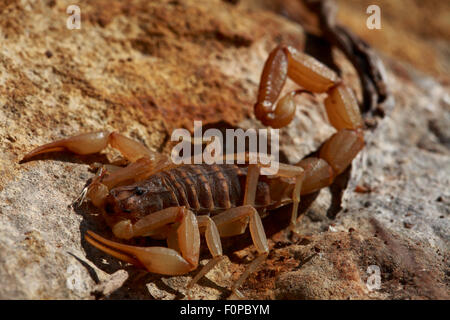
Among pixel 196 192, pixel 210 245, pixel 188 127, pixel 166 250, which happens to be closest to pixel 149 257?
pixel 166 250

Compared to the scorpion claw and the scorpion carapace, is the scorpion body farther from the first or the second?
the scorpion claw

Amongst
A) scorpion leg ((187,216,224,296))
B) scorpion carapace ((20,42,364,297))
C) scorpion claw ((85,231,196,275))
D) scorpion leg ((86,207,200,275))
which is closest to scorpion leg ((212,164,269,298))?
scorpion carapace ((20,42,364,297))

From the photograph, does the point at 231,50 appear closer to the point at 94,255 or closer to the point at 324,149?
the point at 324,149

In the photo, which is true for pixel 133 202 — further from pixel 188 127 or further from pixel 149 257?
pixel 188 127
